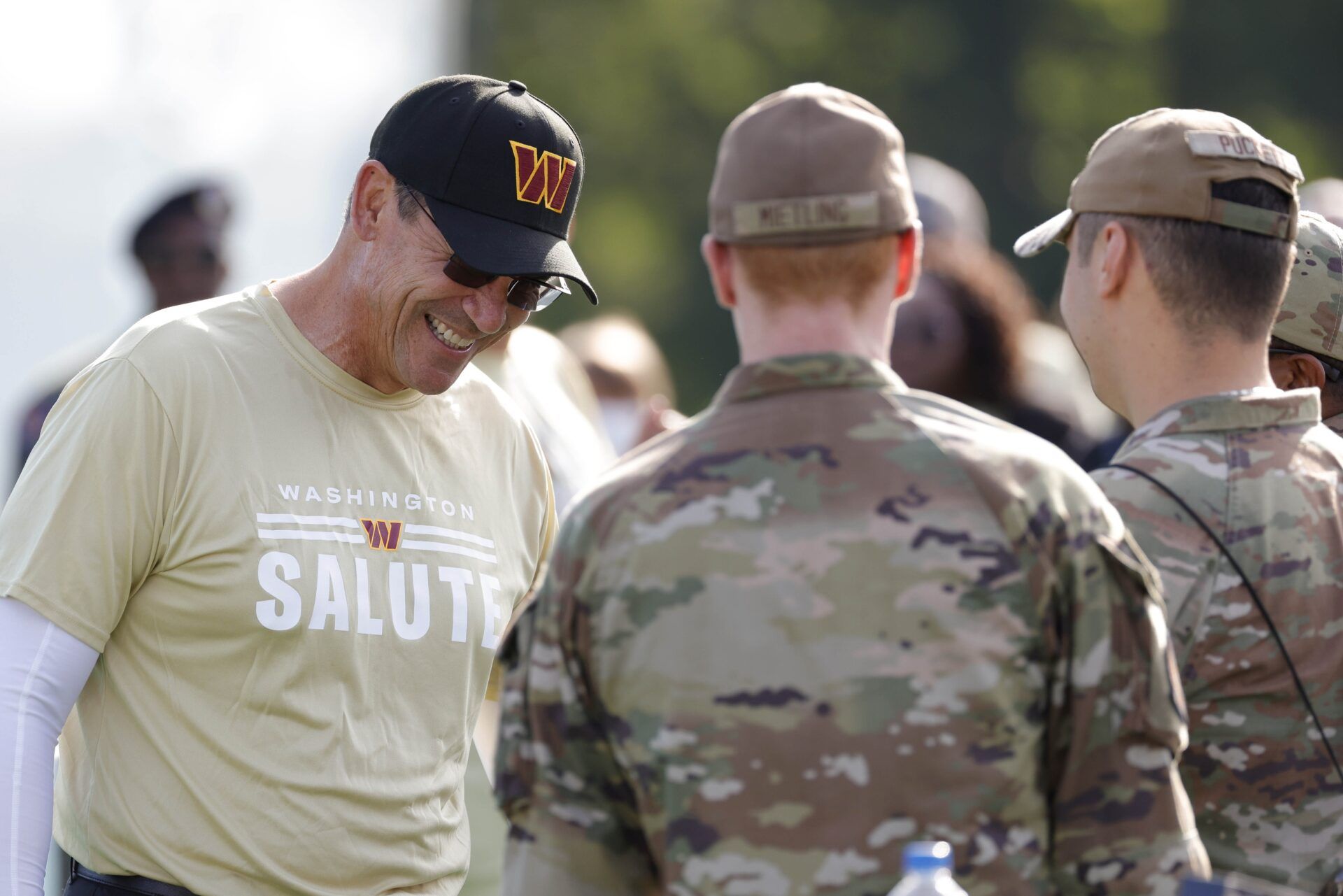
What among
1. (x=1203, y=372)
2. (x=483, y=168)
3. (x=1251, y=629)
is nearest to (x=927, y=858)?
(x=1251, y=629)

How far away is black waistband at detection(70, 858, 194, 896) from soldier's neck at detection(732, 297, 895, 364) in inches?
59.5

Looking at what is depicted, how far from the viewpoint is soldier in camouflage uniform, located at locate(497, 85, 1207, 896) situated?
2.60 metres

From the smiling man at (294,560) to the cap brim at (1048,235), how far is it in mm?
908

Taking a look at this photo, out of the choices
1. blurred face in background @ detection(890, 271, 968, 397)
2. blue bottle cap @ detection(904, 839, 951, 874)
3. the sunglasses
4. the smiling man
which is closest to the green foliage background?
blurred face in background @ detection(890, 271, 968, 397)

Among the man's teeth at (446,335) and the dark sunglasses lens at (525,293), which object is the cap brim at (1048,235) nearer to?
the dark sunglasses lens at (525,293)

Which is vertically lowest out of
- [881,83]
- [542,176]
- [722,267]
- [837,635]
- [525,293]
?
[881,83]

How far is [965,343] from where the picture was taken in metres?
6.53

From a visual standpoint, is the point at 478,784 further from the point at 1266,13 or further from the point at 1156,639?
the point at 1266,13


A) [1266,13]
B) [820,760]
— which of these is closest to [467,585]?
[820,760]

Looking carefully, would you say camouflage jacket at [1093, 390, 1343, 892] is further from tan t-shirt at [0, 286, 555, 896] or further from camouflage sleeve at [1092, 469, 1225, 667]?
tan t-shirt at [0, 286, 555, 896]

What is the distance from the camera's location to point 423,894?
3660 millimetres

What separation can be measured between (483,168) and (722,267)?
1.09 meters

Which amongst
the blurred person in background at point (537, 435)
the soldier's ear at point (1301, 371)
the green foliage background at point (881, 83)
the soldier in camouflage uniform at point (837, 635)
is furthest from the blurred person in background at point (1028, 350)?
the green foliage background at point (881, 83)

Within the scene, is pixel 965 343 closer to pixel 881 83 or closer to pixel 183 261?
pixel 183 261
